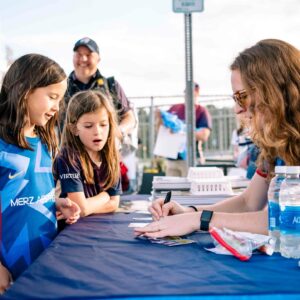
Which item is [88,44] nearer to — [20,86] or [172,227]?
[20,86]

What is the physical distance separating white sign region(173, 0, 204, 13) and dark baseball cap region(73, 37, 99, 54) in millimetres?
939

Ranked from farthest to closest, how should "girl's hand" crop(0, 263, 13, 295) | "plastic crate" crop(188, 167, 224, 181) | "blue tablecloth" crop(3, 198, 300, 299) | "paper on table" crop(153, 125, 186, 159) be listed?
1. "paper on table" crop(153, 125, 186, 159)
2. "plastic crate" crop(188, 167, 224, 181)
3. "girl's hand" crop(0, 263, 13, 295)
4. "blue tablecloth" crop(3, 198, 300, 299)

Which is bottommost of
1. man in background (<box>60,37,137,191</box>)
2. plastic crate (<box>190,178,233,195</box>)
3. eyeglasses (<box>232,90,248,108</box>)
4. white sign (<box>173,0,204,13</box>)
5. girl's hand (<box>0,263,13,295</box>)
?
girl's hand (<box>0,263,13,295</box>)

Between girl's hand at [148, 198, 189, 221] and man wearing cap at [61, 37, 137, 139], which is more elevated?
man wearing cap at [61, 37, 137, 139]

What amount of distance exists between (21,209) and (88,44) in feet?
7.99

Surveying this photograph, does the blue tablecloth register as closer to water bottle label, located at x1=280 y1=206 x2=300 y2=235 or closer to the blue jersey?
water bottle label, located at x1=280 y1=206 x2=300 y2=235

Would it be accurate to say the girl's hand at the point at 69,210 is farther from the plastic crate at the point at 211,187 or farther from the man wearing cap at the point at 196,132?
the man wearing cap at the point at 196,132

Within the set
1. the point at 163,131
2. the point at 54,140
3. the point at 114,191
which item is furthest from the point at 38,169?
the point at 163,131

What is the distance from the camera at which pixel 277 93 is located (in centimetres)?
137

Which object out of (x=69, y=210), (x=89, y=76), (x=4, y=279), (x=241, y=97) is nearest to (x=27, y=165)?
(x=69, y=210)

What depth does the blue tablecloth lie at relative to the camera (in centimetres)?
79

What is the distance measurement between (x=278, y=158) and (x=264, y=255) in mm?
539

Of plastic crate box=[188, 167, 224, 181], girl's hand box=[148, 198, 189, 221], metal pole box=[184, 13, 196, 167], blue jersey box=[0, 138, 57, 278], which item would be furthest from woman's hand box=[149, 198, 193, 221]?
metal pole box=[184, 13, 196, 167]

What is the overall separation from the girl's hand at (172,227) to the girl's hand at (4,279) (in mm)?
506
